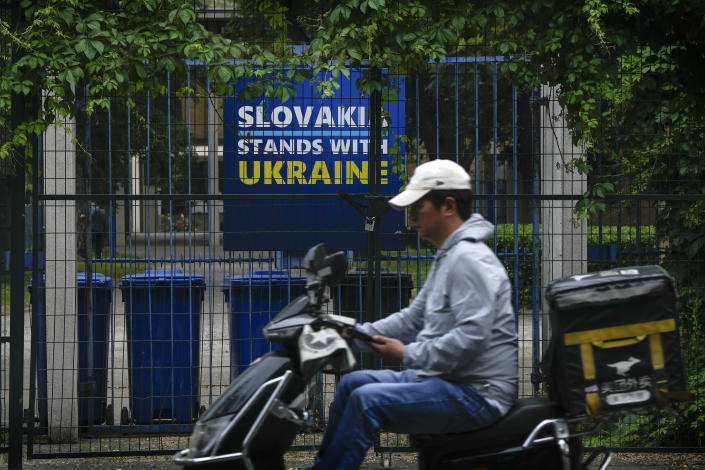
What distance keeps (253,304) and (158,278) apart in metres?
0.72

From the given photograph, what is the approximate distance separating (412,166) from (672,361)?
3264mm

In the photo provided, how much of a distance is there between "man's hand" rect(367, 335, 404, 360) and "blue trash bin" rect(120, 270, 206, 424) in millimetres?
3083

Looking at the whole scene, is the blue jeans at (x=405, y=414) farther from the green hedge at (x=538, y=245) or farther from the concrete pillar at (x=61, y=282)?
the concrete pillar at (x=61, y=282)

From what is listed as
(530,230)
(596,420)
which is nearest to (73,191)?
(530,230)

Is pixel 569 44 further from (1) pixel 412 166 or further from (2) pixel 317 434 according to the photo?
(2) pixel 317 434

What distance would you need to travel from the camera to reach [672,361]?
324 centimetres

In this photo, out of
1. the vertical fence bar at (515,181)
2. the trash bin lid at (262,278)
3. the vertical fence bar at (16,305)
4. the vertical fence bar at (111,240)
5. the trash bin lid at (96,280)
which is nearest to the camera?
the vertical fence bar at (16,305)

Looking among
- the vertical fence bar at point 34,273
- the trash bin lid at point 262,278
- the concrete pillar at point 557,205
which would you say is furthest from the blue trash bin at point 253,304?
the concrete pillar at point 557,205

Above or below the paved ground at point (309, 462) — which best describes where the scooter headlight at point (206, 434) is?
above

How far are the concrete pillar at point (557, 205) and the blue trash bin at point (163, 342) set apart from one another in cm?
252

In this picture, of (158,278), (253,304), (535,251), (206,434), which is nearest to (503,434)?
(206,434)

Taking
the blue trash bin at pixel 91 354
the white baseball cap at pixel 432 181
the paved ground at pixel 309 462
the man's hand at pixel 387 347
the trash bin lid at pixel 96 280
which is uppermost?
the white baseball cap at pixel 432 181

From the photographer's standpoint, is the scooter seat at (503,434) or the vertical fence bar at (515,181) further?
the vertical fence bar at (515,181)

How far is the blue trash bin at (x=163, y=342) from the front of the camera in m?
6.24
